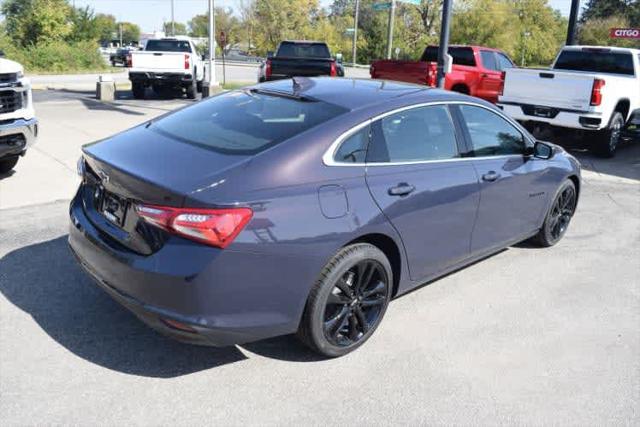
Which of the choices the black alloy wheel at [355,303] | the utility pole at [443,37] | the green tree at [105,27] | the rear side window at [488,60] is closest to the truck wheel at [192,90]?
the rear side window at [488,60]

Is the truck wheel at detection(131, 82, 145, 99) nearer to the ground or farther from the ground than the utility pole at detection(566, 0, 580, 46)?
nearer to the ground

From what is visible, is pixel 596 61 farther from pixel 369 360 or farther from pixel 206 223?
pixel 206 223

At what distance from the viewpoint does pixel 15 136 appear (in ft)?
21.4

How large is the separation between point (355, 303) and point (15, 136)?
4.79 meters

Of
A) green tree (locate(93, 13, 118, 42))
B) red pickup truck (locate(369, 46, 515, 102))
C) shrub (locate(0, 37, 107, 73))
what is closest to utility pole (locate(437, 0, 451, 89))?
red pickup truck (locate(369, 46, 515, 102))

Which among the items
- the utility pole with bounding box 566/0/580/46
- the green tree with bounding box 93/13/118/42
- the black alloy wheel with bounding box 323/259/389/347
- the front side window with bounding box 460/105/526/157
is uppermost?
the green tree with bounding box 93/13/118/42

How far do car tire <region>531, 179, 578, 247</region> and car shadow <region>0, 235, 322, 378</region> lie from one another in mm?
3070

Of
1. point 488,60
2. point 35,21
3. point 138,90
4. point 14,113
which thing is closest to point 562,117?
point 488,60

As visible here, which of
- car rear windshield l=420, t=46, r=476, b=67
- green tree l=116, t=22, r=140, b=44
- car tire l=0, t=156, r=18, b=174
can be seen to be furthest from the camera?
green tree l=116, t=22, r=140, b=44

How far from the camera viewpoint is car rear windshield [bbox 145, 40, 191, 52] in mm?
20234

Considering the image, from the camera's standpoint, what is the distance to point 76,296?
4246mm

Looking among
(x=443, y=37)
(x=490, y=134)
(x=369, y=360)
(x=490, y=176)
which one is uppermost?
(x=443, y=37)

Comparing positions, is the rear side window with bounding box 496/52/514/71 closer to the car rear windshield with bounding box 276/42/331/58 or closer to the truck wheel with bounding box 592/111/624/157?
the car rear windshield with bounding box 276/42/331/58

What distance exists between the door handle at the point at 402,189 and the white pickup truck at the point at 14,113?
4704 millimetres
